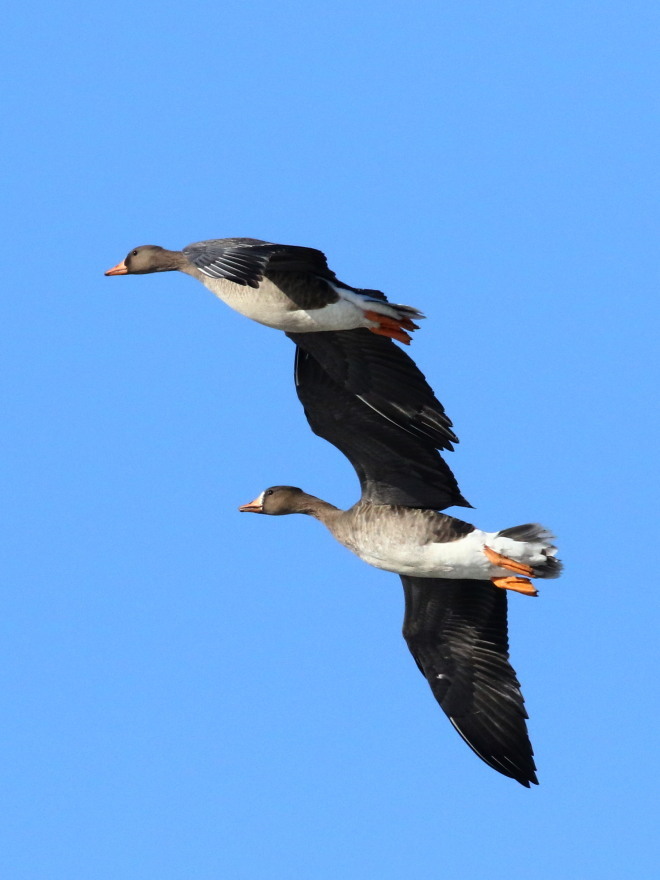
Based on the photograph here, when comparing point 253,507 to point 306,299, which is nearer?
point 306,299

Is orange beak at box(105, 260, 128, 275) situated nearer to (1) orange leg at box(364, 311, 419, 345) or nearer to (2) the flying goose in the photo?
(2) the flying goose

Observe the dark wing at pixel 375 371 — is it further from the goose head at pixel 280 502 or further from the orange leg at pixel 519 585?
the orange leg at pixel 519 585

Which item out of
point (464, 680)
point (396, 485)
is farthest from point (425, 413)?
point (464, 680)

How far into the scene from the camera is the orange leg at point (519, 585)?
41.8 ft

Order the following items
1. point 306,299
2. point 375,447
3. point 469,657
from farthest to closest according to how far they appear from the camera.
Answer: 1. point 469,657
2. point 375,447
3. point 306,299

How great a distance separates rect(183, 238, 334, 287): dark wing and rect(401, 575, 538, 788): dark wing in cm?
274

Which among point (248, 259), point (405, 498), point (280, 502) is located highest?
point (248, 259)

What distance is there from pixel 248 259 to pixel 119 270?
2791mm

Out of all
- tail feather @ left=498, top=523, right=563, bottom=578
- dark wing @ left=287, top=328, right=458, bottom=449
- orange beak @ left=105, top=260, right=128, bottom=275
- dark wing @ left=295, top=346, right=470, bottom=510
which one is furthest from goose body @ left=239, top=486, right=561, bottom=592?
orange beak @ left=105, top=260, right=128, bottom=275

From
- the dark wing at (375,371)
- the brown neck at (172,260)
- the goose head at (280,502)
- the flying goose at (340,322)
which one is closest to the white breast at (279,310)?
the flying goose at (340,322)

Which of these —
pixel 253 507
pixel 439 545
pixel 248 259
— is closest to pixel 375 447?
pixel 439 545

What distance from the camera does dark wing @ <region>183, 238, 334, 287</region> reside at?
11500mm

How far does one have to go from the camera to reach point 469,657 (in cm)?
1348

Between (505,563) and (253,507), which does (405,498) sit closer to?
(505,563)
